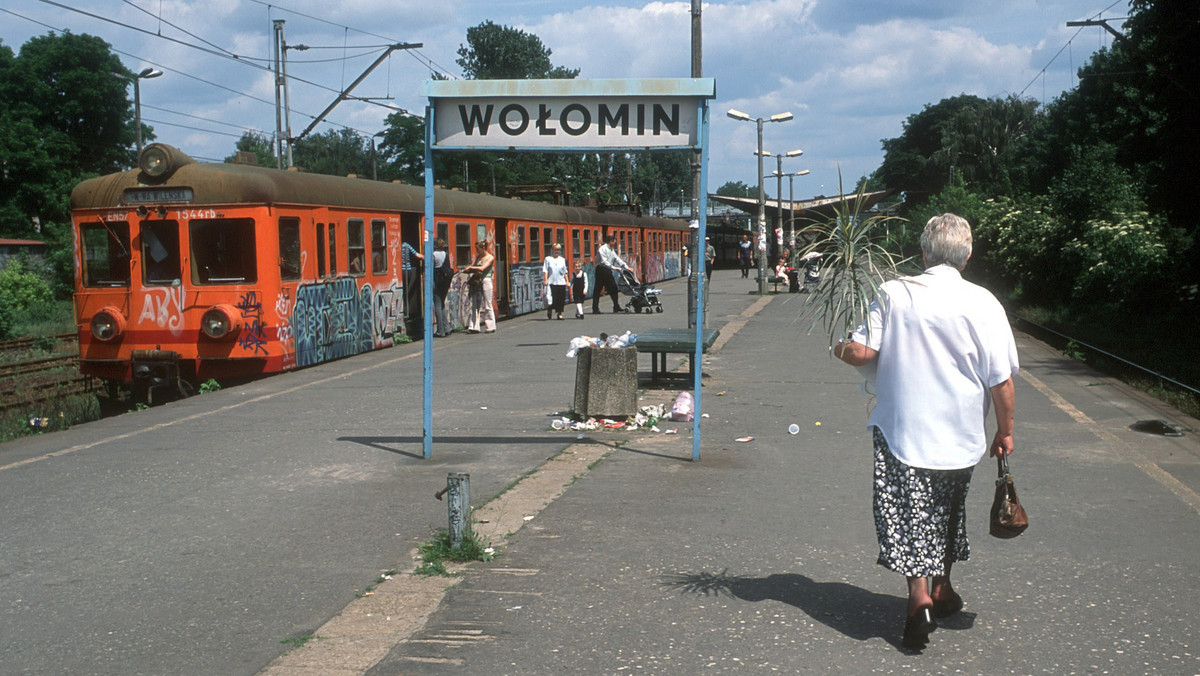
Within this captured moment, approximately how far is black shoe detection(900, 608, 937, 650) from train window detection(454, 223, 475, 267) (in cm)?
1719

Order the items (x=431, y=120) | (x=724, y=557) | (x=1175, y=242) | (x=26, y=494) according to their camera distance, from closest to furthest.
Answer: (x=724, y=557)
(x=26, y=494)
(x=431, y=120)
(x=1175, y=242)

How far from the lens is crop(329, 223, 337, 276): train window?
15.8 m

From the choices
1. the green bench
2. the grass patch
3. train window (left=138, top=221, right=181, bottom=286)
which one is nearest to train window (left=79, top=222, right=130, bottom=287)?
train window (left=138, top=221, right=181, bottom=286)

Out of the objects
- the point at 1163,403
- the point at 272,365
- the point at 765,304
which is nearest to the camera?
the point at 1163,403

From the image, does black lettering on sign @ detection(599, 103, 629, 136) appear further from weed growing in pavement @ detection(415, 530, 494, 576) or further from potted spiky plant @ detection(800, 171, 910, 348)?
weed growing in pavement @ detection(415, 530, 494, 576)

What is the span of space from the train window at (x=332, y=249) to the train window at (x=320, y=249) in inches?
10.2

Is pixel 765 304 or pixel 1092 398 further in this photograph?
pixel 765 304

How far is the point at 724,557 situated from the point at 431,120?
3908mm

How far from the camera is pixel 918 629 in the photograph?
4.25 metres

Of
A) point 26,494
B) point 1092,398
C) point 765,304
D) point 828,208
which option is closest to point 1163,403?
point 1092,398

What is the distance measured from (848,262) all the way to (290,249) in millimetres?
11053

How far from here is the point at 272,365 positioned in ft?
46.0

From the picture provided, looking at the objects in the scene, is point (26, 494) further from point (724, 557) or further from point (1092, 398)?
point (1092, 398)

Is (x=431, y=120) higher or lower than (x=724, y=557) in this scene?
higher
